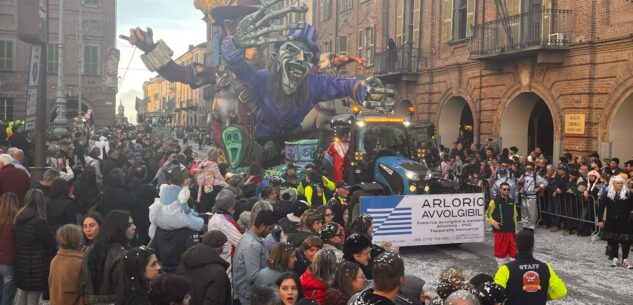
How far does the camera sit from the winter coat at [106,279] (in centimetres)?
530

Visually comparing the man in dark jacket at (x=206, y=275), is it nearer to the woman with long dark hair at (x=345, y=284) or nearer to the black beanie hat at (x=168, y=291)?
the black beanie hat at (x=168, y=291)

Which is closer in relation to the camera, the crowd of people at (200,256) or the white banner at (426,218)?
the crowd of people at (200,256)

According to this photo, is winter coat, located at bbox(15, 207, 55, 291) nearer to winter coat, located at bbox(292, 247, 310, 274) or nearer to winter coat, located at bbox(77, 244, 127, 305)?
winter coat, located at bbox(77, 244, 127, 305)

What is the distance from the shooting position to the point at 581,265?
1165 centimetres

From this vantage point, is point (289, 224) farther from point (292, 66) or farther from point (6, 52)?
point (6, 52)

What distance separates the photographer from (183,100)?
95312 millimetres

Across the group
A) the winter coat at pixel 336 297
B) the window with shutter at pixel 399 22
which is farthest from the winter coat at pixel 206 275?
the window with shutter at pixel 399 22

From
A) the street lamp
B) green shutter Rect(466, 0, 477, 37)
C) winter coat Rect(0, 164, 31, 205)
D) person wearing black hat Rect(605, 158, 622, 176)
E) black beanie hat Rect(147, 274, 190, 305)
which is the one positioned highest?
green shutter Rect(466, 0, 477, 37)

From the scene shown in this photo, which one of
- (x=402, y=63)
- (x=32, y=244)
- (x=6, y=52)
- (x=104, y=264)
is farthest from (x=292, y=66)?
(x=6, y=52)

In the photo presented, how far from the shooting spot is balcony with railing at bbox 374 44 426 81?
29734 millimetres

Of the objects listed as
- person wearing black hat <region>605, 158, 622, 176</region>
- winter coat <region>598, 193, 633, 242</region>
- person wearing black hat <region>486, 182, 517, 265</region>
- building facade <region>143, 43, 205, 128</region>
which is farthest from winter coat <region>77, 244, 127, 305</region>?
building facade <region>143, 43, 205, 128</region>

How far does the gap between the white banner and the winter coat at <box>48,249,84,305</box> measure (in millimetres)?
6737

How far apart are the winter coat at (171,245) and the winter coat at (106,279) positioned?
1400mm

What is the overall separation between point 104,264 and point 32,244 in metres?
1.70
